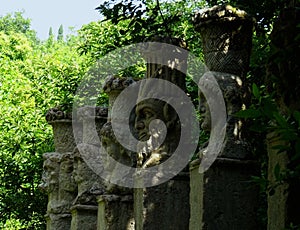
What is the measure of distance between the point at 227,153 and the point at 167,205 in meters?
1.30

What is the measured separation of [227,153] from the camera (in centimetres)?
629

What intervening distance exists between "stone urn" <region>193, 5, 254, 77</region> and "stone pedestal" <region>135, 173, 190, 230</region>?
48.8 inches

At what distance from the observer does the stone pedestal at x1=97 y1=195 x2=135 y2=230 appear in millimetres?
8773

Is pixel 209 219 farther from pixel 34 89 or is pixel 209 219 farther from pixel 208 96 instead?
pixel 34 89

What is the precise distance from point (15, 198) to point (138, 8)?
31.1 ft

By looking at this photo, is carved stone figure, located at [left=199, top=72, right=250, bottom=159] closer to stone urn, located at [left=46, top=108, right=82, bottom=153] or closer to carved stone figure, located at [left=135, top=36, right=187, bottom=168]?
carved stone figure, located at [left=135, top=36, right=187, bottom=168]

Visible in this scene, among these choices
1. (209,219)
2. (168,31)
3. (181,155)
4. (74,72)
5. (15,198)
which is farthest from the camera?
(74,72)

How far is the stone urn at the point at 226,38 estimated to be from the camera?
672 cm

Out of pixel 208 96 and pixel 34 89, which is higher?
pixel 34 89

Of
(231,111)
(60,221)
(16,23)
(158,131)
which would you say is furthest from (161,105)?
(16,23)

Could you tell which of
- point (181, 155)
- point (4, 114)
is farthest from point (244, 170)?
point (4, 114)

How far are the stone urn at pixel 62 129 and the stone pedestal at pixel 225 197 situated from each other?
572 centimetres

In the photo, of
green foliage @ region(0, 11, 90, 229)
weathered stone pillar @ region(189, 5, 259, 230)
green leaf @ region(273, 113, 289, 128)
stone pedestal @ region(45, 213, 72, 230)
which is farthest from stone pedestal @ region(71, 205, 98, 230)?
green leaf @ region(273, 113, 289, 128)

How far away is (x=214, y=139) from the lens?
Result: 6.37 m
